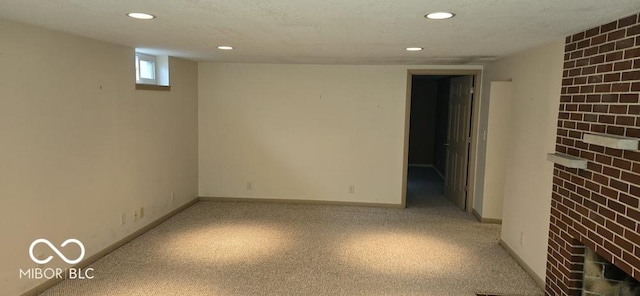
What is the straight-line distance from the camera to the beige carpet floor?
10.5ft

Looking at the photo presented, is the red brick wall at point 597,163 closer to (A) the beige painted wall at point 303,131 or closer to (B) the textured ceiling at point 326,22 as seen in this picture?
(B) the textured ceiling at point 326,22

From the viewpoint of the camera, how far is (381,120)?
18.5 ft

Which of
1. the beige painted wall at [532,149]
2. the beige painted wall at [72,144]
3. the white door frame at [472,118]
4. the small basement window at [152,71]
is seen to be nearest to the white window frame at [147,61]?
the small basement window at [152,71]

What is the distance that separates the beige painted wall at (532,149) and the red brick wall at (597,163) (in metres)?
0.16

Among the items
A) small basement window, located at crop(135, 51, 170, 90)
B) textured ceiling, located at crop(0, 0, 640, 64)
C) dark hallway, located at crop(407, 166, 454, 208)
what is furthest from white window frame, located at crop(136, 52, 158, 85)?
dark hallway, located at crop(407, 166, 454, 208)

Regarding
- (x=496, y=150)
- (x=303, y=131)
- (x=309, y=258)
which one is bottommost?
(x=309, y=258)

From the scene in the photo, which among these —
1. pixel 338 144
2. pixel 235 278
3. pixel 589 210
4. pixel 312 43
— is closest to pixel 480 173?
pixel 338 144

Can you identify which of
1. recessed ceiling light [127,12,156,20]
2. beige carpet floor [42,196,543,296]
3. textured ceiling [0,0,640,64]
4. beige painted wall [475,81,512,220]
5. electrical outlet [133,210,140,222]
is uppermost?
textured ceiling [0,0,640,64]

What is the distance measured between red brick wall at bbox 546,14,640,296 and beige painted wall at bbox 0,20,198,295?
3.77 meters

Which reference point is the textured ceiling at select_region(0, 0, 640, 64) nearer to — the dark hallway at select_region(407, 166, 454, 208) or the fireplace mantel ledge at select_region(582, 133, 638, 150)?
the fireplace mantel ledge at select_region(582, 133, 638, 150)

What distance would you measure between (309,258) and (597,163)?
2.41 metres

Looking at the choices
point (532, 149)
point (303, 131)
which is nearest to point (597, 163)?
point (532, 149)

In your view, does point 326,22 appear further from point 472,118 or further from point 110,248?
point 472,118

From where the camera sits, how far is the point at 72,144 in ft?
10.8
